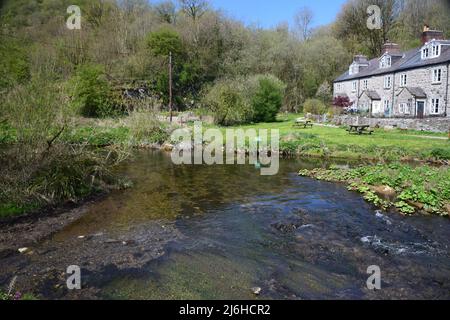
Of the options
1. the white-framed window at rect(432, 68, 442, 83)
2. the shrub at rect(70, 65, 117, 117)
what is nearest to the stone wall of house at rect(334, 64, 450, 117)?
the white-framed window at rect(432, 68, 442, 83)

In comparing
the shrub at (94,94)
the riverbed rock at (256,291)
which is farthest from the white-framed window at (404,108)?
the riverbed rock at (256,291)

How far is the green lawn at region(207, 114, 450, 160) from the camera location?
20.9 meters

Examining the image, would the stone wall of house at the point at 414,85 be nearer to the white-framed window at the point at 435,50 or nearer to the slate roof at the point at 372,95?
the slate roof at the point at 372,95

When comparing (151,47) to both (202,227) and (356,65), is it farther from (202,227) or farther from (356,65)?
(202,227)

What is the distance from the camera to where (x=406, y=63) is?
123ft

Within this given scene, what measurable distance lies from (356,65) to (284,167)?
32.7 meters

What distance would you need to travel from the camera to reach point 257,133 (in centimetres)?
2898

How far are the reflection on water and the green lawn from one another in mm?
7395

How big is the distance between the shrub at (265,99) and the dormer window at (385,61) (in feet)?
40.2

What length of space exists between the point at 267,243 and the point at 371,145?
15.7m

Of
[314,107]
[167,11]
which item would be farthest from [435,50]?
[167,11]

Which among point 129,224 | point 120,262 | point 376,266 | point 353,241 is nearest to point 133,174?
point 129,224

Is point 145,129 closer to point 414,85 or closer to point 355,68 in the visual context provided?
point 414,85

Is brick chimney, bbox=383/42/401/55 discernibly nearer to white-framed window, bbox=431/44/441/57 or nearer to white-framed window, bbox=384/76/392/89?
white-framed window, bbox=384/76/392/89
